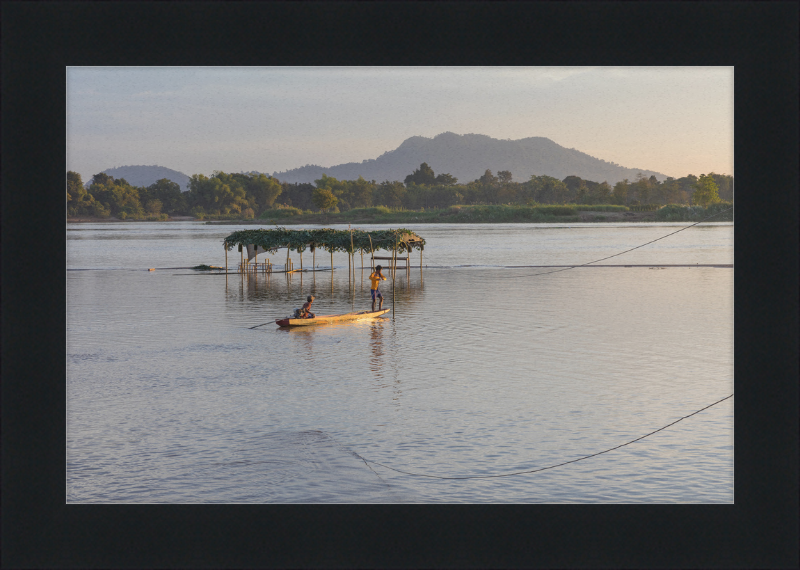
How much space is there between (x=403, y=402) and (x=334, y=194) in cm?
16465

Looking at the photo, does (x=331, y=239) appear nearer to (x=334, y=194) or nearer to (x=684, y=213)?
(x=684, y=213)

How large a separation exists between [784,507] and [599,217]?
149 meters

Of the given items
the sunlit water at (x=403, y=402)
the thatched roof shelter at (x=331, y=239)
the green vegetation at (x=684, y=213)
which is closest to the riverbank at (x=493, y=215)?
the green vegetation at (x=684, y=213)

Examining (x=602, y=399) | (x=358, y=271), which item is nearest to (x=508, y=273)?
(x=358, y=271)

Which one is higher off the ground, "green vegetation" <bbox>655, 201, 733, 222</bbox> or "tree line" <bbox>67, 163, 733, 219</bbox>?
"tree line" <bbox>67, 163, 733, 219</bbox>

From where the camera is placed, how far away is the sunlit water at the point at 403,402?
30.7ft

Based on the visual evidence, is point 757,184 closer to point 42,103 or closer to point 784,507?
point 784,507

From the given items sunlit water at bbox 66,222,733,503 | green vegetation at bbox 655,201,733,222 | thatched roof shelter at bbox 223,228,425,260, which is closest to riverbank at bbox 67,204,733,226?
green vegetation at bbox 655,201,733,222

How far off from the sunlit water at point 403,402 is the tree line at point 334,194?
14286cm

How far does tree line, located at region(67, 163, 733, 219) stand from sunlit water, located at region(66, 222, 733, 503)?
14286cm

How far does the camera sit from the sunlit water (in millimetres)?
9359

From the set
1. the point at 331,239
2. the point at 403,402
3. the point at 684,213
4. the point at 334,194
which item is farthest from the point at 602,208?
the point at 403,402

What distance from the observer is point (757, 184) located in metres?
5.97

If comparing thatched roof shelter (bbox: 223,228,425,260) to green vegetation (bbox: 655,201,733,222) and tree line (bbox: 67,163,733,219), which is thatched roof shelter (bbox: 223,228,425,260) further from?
tree line (bbox: 67,163,733,219)
